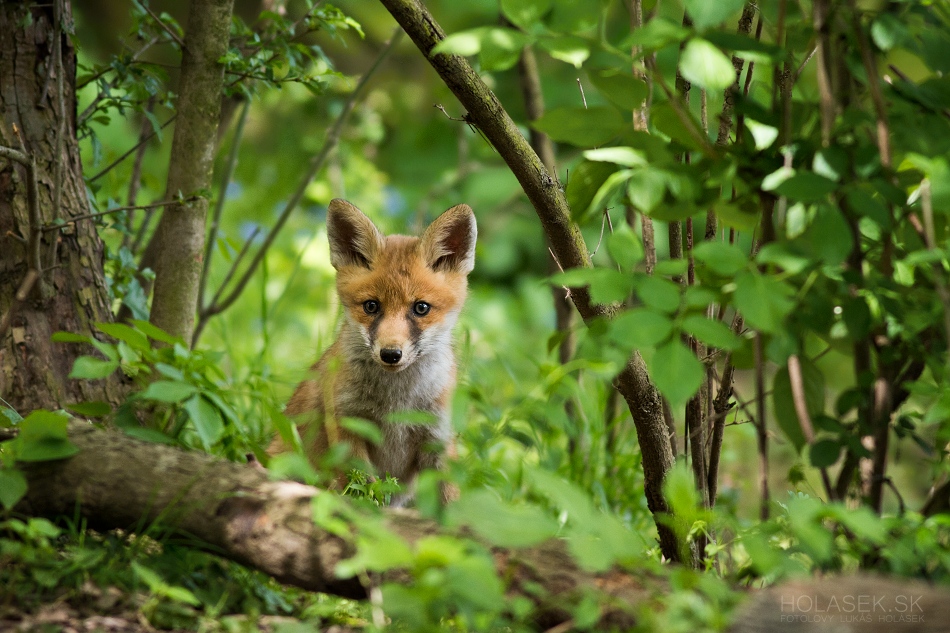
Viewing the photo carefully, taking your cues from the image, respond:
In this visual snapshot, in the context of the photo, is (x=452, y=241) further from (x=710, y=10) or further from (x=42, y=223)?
(x=710, y=10)

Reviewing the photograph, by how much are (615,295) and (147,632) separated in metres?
1.25

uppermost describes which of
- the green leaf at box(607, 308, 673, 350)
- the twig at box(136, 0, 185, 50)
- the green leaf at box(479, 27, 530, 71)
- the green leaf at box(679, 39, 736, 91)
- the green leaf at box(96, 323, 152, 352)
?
the twig at box(136, 0, 185, 50)

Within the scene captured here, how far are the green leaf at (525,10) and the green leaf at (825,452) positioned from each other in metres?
1.12

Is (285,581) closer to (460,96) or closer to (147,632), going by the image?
(147,632)

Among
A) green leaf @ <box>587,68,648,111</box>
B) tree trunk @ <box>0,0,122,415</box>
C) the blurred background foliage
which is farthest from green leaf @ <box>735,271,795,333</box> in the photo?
tree trunk @ <box>0,0,122,415</box>

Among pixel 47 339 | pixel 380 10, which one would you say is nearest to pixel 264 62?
pixel 47 339

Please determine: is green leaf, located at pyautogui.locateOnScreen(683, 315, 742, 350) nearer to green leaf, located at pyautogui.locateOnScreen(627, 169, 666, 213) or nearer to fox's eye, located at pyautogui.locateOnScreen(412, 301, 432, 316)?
green leaf, located at pyautogui.locateOnScreen(627, 169, 666, 213)

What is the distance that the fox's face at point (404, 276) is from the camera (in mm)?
3752

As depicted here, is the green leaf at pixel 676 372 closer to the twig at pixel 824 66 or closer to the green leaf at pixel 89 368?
the twig at pixel 824 66

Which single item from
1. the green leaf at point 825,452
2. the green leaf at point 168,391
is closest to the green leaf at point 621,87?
the green leaf at point 825,452

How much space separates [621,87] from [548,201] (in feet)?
2.65

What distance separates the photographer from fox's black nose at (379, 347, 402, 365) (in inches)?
137

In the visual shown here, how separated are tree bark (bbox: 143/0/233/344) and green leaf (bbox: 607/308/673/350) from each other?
1.91 meters

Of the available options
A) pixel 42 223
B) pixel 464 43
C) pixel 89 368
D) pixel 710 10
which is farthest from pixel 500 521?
pixel 42 223
